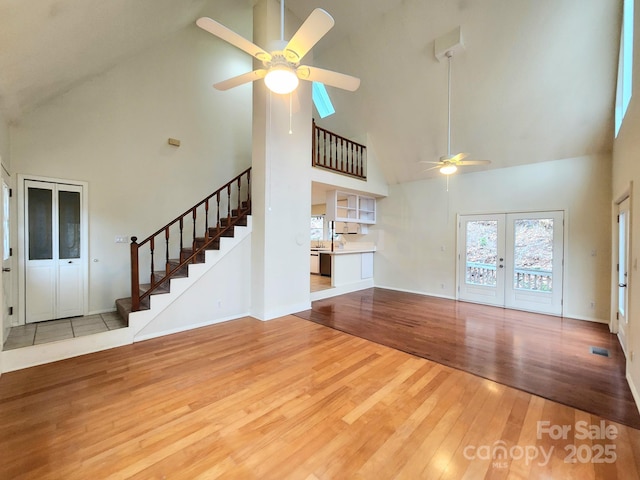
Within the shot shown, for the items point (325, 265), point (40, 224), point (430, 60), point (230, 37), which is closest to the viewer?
point (230, 37)

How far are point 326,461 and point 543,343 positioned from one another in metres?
3.60

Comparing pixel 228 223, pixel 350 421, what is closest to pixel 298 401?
pixel 350 421

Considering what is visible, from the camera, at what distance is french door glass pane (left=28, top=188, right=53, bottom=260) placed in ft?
12.6

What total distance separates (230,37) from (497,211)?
5714mm

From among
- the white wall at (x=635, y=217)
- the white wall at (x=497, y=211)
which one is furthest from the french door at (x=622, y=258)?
the white wall at (x=635, y=217)

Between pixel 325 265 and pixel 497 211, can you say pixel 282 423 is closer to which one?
pixel 497 211

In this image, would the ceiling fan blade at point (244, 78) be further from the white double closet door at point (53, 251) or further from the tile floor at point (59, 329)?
the tile floor at point (59, 329)

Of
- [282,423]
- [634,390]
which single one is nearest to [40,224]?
Result: [282,423]

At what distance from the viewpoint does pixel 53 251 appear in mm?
4020

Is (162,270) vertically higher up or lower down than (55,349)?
higher up

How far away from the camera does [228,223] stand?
16.1 ft

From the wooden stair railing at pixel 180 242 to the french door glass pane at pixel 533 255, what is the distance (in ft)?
17.4

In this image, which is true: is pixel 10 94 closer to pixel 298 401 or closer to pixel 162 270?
pixel 162 270

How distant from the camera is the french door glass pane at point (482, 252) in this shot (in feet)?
19.0
